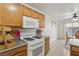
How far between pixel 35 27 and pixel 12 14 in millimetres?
517

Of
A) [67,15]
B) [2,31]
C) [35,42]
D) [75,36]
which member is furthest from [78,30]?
[2,31]

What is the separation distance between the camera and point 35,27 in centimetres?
266

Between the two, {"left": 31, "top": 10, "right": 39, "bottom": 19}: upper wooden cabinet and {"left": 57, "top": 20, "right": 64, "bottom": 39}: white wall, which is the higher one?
{"left": 31, "top": 10, "right": 39, "bottom": 19}: upper wooden cabinet

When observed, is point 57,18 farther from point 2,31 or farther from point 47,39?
point 2,31

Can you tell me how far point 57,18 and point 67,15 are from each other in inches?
8.5

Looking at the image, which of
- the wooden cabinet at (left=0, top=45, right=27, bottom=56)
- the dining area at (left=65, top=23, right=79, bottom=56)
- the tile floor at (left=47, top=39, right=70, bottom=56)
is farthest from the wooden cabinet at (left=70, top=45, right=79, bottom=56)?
the wooden cabinet at (left=0, top=45, right=27, bottom=56)

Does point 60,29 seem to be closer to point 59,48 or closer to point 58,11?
point 58,11

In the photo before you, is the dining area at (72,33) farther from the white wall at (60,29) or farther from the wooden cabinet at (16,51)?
the wooden cabinet at (16,51)

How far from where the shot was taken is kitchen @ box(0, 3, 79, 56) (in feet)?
7.52

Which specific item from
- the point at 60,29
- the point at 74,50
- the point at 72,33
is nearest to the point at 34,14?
the point at 60,29

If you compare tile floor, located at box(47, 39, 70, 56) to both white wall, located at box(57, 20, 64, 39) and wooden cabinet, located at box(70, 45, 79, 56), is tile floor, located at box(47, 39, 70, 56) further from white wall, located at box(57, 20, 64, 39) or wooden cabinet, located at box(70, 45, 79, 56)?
wooden cabinet, located at box(70, 45, 79, 56)

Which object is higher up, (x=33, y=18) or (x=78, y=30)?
(x=33, y=18)

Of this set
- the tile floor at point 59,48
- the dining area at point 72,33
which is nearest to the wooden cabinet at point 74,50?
the dining area at point 72,33

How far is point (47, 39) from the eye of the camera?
9.56 feet
